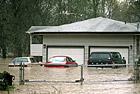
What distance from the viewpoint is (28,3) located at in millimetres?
66812

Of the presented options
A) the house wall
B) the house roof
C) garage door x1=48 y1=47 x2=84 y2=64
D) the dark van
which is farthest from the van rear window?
garage door x1=48 y1=47 x2=84 y2=64

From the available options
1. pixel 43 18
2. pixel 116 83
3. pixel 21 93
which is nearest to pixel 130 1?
pixel 43 18

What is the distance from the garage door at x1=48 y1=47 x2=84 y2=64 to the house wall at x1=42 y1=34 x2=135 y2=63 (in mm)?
437

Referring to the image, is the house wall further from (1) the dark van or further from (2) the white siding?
(1) the dark van

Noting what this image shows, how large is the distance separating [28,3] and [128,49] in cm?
3042

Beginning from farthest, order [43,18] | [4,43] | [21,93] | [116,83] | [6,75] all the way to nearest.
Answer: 1. [43,18]
2. [4,43]
3. [116,83]
4. [6,75]
5. [21,93]

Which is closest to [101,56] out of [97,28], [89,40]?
[89,40]

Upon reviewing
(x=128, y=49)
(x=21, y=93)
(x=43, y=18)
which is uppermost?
(x=43, y=18)

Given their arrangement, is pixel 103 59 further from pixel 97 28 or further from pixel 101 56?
pixel 97 28

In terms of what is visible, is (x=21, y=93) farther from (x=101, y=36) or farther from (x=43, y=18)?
(x=43, y=18)

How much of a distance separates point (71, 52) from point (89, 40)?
7.72ft

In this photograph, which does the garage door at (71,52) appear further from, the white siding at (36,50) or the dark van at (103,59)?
the dark van at (103,59)

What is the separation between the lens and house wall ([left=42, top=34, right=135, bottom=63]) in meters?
40.4

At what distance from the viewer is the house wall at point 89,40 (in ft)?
133
